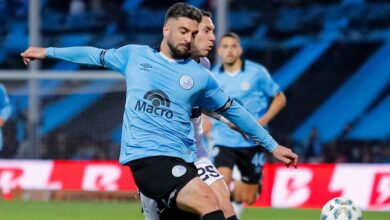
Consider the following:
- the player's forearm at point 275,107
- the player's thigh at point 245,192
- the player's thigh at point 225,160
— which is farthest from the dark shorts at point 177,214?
the player's thigh at point 245,192

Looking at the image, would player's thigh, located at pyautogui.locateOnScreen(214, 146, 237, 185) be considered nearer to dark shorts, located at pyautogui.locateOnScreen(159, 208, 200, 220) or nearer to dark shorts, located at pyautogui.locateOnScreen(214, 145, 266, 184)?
dark shorts, located at pyautogui.locateOnScreen(214, 145, 266, 184)

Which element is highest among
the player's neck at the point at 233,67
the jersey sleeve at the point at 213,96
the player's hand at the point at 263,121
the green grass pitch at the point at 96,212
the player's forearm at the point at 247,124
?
the jersey sleeve at the point at 213,96

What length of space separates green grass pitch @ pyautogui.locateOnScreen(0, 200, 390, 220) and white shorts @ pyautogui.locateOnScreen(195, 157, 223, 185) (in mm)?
5991

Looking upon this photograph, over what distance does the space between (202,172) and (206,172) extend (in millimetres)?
38

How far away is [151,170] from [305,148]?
13418mm

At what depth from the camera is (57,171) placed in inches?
750

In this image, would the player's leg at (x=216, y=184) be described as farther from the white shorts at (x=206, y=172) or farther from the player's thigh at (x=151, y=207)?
the player's thigh at (x=151, y=207)

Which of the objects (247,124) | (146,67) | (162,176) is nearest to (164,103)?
(146,67)

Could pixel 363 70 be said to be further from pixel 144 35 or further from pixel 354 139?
pixel 144 35

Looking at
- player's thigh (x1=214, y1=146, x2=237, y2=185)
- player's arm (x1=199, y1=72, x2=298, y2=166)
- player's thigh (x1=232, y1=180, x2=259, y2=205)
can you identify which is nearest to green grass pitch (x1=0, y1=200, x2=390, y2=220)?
player's thigh (x1=232, y1=180, x2=259, y2=205)

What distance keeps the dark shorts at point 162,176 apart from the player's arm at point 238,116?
0.48 m

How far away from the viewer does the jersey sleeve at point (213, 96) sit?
798 centimetres

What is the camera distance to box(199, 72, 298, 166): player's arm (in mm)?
7977

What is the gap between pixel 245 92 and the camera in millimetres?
12750
